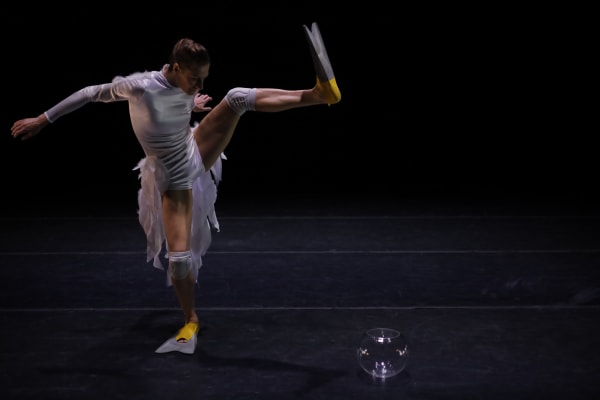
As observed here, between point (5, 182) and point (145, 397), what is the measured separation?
3.64 metres

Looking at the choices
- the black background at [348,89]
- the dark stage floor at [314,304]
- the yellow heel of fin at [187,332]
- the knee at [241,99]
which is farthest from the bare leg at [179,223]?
the black background at [348,89]

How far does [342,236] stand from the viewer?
13.1 feet

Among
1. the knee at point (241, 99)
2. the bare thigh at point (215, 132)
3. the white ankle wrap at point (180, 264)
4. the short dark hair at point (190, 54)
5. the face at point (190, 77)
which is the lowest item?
the white ankle wrap at point (180, 264)

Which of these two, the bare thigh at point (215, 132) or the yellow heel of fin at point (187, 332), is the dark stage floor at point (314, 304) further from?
the bare thigh at point (215, 132)

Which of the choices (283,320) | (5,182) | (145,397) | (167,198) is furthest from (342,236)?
(5,182)

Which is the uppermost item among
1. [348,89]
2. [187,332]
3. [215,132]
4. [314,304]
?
[215,132]

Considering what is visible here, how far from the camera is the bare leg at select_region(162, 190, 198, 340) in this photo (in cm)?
249

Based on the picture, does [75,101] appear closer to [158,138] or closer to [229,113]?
[158,138]

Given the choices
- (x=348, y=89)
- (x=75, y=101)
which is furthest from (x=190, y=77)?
(x=348, y=89)

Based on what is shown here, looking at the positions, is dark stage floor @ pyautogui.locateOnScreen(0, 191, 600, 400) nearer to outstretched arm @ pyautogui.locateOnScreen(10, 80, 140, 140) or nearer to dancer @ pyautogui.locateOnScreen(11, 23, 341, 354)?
dancer @ pyautogui.locateOnScreen(11, 23, 341, 354)

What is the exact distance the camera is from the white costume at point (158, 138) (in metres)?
2.33

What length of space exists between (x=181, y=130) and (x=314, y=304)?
2.98 feet

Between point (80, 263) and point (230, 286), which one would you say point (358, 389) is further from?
point (80, 263)

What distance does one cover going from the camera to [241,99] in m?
2.46
